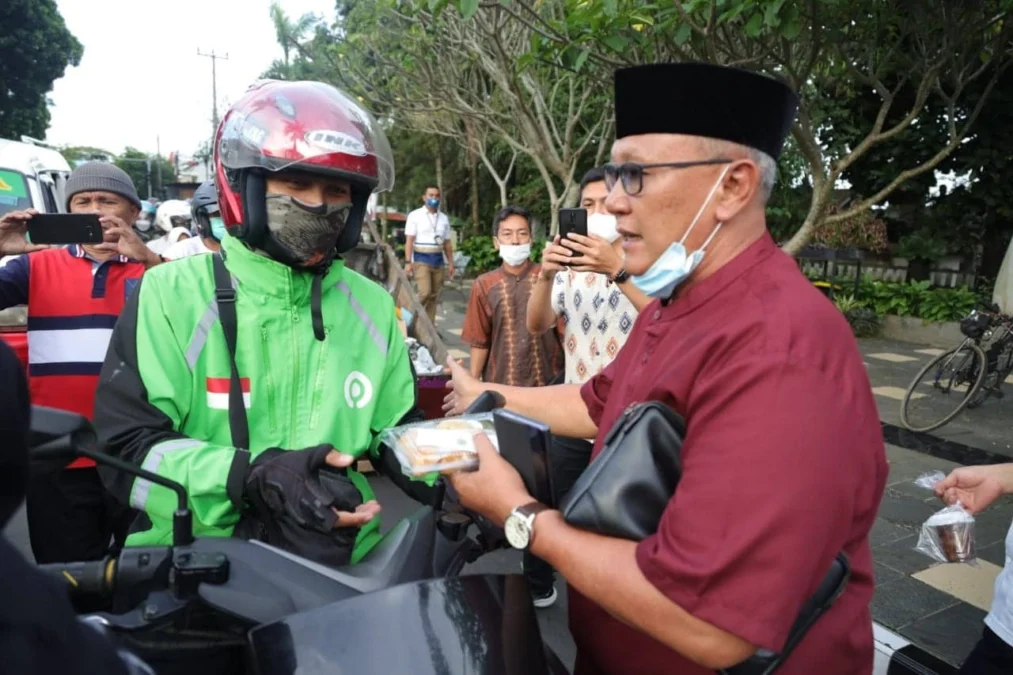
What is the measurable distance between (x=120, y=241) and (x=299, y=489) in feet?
6.85

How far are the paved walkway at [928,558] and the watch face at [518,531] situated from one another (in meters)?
2.27

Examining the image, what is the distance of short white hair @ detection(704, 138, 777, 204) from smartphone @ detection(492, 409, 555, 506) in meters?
0.58

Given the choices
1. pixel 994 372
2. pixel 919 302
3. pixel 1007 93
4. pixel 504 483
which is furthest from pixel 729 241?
pixel 1007 93

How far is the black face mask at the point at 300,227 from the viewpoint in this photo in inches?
69.4

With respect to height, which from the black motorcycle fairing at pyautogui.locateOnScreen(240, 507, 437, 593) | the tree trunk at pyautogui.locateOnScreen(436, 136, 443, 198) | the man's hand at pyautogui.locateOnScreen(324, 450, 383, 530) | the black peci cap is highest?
the tree trunk at pyautogui.locateOnScreen(436, 136, 443, 198)

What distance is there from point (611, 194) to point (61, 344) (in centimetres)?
241

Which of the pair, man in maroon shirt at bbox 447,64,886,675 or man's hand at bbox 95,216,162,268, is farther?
man's hand at bbox 95,216,162,268

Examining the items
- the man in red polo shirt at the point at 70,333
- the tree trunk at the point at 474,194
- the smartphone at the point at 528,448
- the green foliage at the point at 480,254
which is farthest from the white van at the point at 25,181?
the tree trunk at the point at 474,194

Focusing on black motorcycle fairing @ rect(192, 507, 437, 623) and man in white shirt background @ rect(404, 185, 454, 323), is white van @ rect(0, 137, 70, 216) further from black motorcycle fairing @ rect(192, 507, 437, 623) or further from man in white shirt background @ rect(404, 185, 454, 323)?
black motorcycle fairing @ rect(192, 507, 437, 623)

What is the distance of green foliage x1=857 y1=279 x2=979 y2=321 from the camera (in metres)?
11.2

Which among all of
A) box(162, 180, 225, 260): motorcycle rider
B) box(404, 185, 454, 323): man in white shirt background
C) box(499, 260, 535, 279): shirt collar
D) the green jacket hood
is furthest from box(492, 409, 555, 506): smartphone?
box(404, 185, 454, 323): man in white shirt background

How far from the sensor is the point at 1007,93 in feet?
37.9

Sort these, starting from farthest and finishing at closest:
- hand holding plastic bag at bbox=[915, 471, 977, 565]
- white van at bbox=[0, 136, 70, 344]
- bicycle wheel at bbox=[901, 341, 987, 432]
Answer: bicycle wheel at bbox=[901, 341, 987, 432], white van at bbox=[0, 136, 70, 344], hand holding plastic bag at bbox=[915, 471, 977, 565]

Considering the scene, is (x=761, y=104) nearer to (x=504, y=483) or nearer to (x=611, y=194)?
(x=611, y=194)
